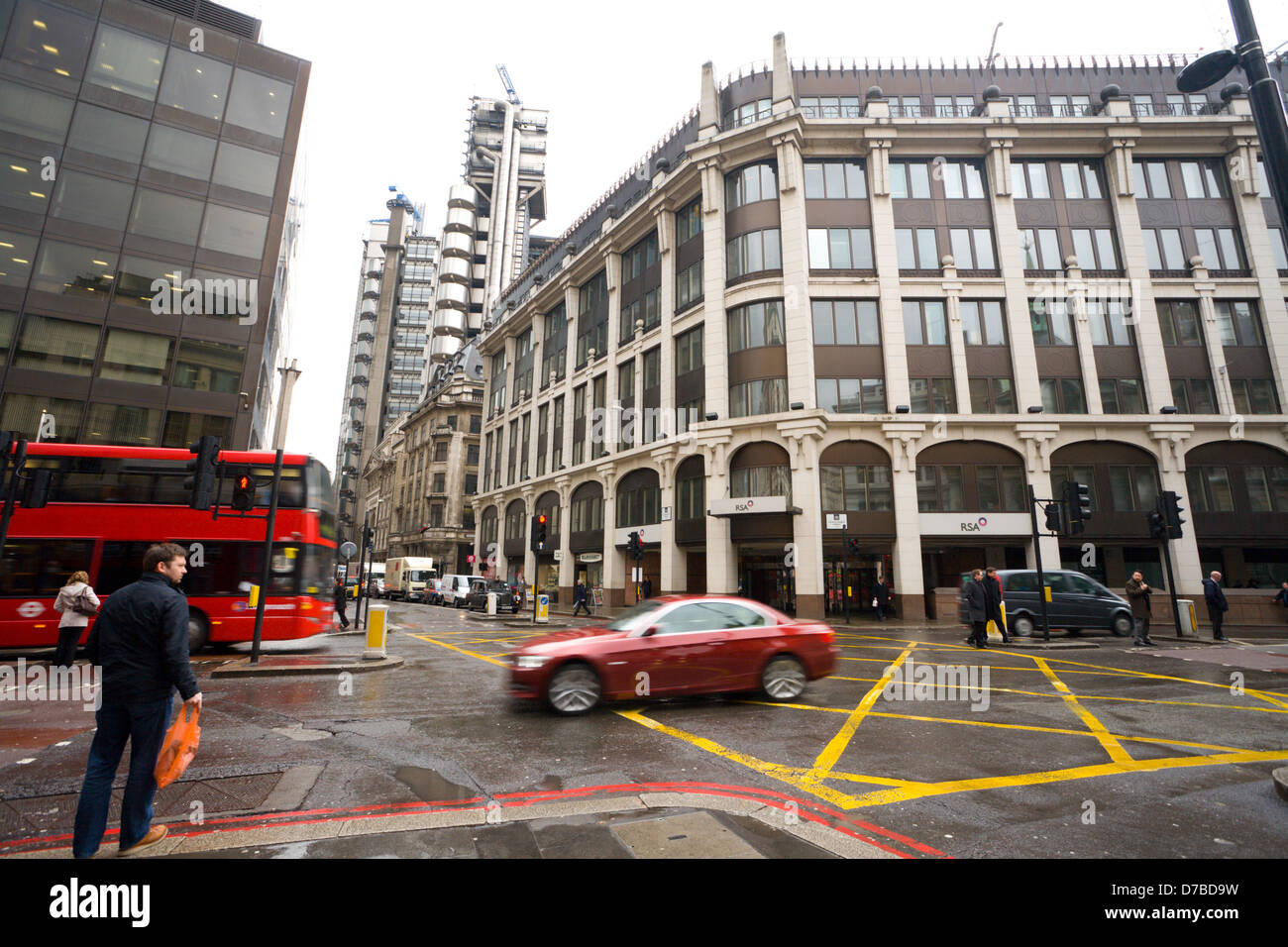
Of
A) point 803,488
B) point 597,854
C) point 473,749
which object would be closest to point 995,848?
point 597,854

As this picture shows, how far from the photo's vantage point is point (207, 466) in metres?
10.2

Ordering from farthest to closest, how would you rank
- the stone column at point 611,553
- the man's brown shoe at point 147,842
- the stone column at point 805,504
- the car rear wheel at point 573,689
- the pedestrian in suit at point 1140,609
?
1. the stone column at point 611,553
2. the stone column at point 805,504
3. the pedestrian in suit at point 1140,609
4. the car rear wheel at point 573,689
5. the man's brown shoe at point 147,842

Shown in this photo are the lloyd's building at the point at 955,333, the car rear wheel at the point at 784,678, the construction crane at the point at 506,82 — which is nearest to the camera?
the car rear wheel at the point at 784,678

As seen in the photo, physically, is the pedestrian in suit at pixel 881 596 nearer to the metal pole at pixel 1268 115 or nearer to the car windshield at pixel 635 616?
the car windshield at pixel 635 616

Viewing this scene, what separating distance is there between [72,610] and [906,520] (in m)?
26.7

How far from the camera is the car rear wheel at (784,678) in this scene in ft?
26.8

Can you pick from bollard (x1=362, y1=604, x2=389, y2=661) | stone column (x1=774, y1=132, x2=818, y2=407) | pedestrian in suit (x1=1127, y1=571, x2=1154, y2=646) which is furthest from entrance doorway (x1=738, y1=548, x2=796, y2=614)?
bollard (x1=362, y1=604, x2=389, y2=661)

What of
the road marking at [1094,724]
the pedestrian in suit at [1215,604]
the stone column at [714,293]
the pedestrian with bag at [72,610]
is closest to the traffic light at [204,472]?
the pedestrian with bag at [72,610]

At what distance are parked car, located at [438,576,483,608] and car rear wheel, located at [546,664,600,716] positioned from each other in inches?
1208

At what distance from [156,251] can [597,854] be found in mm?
31392

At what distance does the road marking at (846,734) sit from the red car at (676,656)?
2.54ft

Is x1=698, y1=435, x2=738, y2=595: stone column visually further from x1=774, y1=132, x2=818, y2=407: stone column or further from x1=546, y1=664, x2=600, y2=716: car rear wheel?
x1=546, y1=664, x2=600, y2=716: car rear wheel

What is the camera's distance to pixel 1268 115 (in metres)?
5.10
